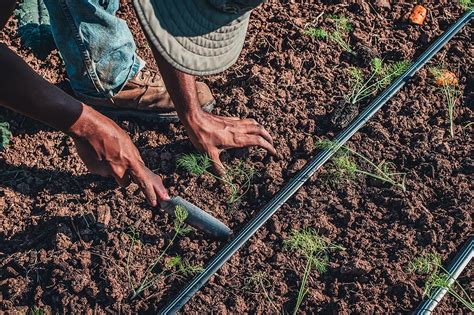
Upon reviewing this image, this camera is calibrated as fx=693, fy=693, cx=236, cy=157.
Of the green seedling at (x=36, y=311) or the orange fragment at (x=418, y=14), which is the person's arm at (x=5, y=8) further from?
the orange fragment at (x=418, y=14)

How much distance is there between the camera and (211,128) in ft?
10.2

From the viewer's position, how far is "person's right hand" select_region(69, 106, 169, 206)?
2691mm

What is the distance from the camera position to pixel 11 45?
3752 millimetres

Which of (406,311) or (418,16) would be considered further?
(418,16)

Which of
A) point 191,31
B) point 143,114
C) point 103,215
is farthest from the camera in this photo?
point 143,114

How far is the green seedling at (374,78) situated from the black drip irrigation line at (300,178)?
5 centimetres

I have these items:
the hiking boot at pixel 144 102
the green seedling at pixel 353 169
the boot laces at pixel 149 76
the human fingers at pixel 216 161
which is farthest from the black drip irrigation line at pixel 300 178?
the boot laces at pixel 149 76

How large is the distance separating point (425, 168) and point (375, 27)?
3.26 feet

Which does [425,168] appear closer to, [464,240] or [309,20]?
[464,240]

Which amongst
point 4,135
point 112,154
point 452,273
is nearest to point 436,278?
point 452,273

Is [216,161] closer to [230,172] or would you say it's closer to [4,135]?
[230,172]

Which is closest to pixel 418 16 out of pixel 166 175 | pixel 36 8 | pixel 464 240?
pixel 464 240

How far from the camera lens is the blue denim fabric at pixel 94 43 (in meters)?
2.75

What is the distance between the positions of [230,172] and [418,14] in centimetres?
149
